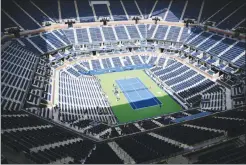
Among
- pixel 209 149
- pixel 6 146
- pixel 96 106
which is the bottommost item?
pixel 209 149


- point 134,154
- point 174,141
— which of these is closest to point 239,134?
point 174,141

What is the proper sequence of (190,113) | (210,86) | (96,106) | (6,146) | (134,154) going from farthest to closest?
(210,86) < (96,106) < (190,113) < (134,154) < (6,146)

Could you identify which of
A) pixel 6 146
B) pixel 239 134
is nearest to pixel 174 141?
pixel 239 134

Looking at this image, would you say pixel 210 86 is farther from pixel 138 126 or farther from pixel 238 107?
pixel 138 126

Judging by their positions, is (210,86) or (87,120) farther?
(210,86)

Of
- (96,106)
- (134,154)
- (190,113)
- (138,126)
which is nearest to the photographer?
(134,154)

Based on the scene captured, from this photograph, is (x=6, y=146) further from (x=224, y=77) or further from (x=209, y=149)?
(x=224, y=77)

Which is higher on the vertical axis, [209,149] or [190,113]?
[190,113]

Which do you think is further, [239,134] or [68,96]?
[68,96]

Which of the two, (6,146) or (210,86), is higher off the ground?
(210,86)
